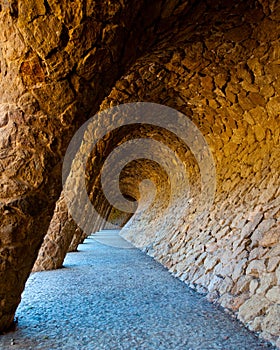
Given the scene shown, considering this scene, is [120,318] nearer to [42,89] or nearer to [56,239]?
[42,89]

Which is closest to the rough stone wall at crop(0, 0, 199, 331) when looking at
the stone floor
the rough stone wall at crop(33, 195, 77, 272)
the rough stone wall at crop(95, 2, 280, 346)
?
the stone floor

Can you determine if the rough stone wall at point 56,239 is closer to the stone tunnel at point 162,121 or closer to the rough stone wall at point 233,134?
the stone tunnel at point 162,121

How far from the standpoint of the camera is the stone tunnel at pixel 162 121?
103 inches

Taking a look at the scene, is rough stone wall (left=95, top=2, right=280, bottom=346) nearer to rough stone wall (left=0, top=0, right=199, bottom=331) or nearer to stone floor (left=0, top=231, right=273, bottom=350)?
stone floor (left=0, top=231, right=273, bottom=350)

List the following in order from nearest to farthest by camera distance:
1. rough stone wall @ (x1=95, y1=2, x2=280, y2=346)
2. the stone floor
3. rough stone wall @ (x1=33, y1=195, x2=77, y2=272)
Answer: the stone floor → rough stone wall @ (x1=95, y1=2, x2=280, y2=346) → rough stone wall @ (x1=33, y1=195, x2=77, y2=272)

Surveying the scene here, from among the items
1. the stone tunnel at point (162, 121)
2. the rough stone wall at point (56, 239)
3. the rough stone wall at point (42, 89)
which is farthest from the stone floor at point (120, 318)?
the rough stone wall at point (56, 239)

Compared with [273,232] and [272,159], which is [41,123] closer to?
[273,232]

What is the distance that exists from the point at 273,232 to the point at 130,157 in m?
7.46

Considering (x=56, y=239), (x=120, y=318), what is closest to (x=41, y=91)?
(x=120, y=318)

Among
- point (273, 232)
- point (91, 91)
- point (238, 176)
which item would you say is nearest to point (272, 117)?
point (238, 176)

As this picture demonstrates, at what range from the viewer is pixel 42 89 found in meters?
2.67

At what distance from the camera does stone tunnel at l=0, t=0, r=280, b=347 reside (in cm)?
262

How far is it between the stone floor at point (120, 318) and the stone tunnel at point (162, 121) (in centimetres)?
26

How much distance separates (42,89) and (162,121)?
4.75 metres
